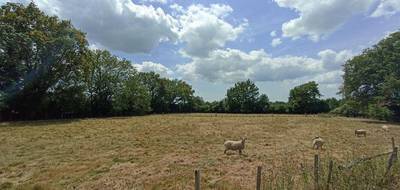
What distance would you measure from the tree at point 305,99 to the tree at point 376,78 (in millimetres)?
35605

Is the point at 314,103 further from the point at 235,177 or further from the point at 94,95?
the point at 235,177

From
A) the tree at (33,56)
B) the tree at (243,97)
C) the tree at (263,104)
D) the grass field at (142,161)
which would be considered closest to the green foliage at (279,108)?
the tree at (263,104)

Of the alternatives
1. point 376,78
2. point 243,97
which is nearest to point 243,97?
point 243,97

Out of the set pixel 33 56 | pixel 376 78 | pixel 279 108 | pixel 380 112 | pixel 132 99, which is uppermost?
pixel 33 56

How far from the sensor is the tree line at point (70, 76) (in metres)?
34.7

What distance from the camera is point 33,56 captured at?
121ft

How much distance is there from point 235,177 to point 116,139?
11.8 metres

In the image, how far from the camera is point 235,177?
10.2 metres

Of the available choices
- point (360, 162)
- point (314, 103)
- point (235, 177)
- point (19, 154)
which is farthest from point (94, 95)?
point (314, 103)

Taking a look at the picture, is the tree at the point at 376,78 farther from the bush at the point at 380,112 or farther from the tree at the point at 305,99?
the tree at the point at 305,99

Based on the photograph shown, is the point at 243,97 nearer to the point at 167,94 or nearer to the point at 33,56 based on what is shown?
the point at 167,94

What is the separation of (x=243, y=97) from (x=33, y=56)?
54659 millimetres

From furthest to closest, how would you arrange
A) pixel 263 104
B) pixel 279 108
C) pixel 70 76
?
pixel 263 104, pixel 279 108, pixel 70 76

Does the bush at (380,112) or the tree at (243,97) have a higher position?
the tree at (243,97)
